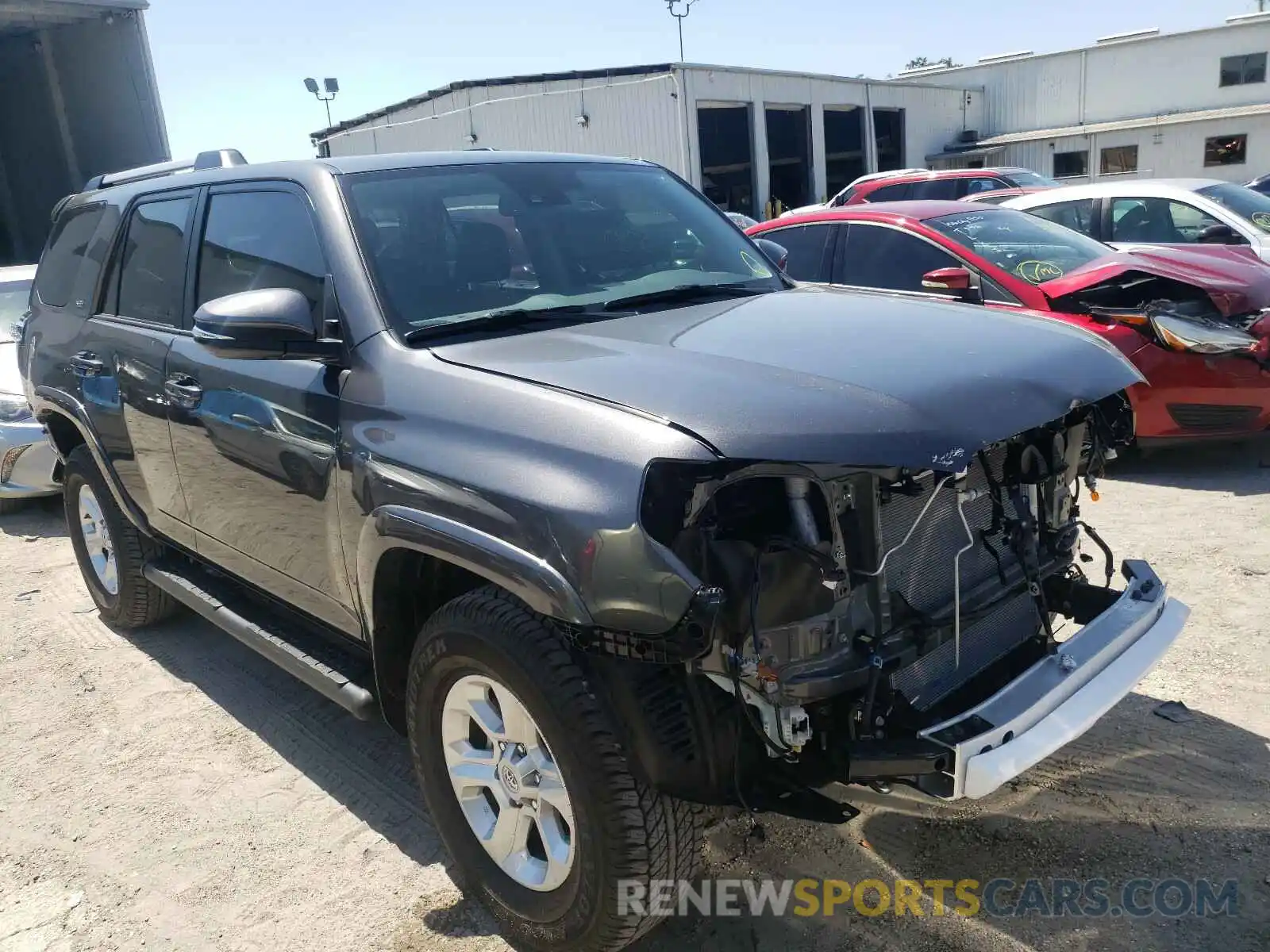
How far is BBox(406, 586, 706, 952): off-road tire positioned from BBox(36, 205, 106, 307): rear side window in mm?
3147

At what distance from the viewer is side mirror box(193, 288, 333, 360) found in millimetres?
2758

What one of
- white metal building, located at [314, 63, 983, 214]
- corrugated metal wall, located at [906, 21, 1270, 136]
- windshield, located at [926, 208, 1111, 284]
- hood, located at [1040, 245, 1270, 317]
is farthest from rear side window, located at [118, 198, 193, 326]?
corrugated metal wall, located at [906, 21, 1270, 136]

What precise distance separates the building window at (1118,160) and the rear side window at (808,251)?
2985 cm

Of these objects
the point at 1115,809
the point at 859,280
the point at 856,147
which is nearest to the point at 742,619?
the point at 1115,809

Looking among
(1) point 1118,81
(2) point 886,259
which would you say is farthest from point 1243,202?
(1) point 1118,81

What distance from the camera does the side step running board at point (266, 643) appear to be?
3.03 meters

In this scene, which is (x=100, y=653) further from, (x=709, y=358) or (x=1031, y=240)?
(x=1031, y=240)

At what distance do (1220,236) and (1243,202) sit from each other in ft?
3.44

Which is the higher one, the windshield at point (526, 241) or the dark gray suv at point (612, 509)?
the windshield at point (526, 241)

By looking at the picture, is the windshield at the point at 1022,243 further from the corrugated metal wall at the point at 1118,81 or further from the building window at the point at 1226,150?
the corrugated metal wall at the point at 1118,81

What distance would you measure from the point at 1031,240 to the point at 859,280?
118cm

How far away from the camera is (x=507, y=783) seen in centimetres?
257


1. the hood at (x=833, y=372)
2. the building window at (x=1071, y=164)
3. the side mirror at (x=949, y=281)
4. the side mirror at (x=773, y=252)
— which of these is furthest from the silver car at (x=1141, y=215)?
the building window at (x=1071, y=164)

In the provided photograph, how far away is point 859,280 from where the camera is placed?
6.71 meters
